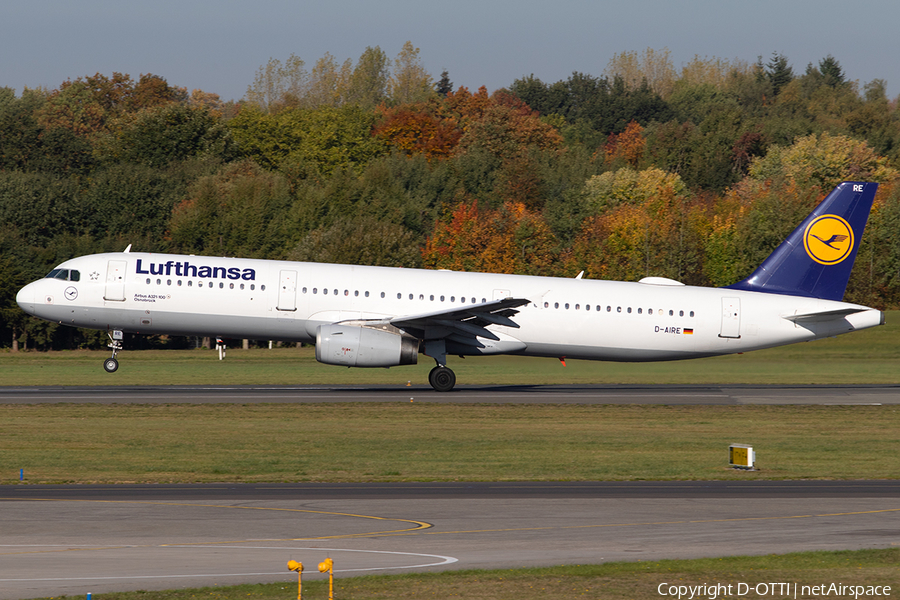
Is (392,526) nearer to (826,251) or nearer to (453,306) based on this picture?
(453,306)

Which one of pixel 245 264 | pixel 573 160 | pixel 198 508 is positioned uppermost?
pixel 573 160

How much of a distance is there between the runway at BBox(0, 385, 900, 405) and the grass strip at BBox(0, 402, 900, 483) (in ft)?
5.72

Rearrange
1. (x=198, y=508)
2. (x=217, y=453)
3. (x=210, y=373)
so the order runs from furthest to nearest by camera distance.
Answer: (x=210, y=373)
(x=217, y=453)
(x=198, y=508)

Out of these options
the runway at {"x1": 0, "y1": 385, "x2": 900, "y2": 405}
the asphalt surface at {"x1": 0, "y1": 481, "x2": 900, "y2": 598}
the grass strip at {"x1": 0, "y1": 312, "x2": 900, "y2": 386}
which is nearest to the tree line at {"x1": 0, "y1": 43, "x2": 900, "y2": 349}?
the grass strip at {"x1": 0, "y1": 312, "x2": 900, "y2": 386}

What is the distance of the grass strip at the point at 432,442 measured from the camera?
22297 millimetres

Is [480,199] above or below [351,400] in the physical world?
above

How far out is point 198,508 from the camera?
17953 millimetres

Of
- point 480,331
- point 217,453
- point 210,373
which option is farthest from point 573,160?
point 217,453

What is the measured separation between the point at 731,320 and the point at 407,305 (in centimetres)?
1202

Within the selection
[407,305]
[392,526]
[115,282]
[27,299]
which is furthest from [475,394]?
[392,526]

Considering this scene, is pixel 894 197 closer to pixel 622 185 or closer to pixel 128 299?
pixel 622 185

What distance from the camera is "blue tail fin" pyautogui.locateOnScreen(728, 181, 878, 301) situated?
131 ft

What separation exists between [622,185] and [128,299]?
74789 mm

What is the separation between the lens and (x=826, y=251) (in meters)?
39.8
